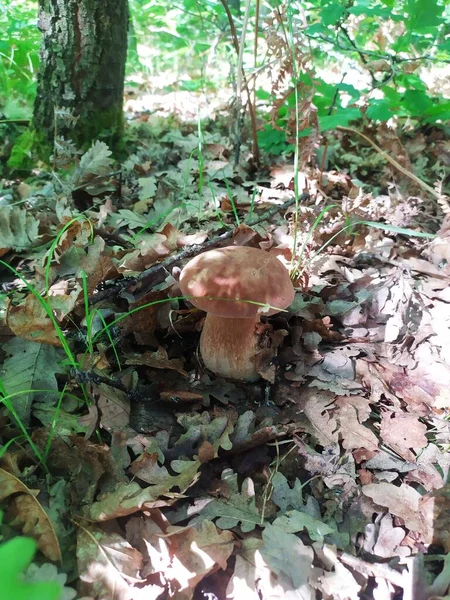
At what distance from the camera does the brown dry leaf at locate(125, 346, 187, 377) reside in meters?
2.13

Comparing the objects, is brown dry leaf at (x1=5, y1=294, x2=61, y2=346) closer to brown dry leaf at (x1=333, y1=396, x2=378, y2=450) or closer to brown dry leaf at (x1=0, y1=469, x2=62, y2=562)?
brown dry leaf at (x1=0, y1=469, x2=62, y2=562)

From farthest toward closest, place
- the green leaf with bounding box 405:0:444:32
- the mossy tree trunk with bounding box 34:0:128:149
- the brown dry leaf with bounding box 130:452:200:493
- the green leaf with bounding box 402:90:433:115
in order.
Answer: the green leaf with bounding box 402:90:433:115, the green leaf with bounding box 405:0:444:32, the mossy tree trunk with bounding box 34:0:128:149, the brown dry leaf with bounding box 130:452:200:493

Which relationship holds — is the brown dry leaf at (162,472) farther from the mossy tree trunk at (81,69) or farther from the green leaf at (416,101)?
the green leaf at (416,101)

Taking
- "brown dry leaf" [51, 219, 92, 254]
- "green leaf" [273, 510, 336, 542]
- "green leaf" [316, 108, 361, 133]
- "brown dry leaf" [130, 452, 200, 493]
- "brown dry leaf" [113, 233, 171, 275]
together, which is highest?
"green leaf" [316, 108, 361, 133]

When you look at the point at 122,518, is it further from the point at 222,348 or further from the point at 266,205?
the point at 266,205

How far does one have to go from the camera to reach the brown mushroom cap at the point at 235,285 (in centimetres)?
194

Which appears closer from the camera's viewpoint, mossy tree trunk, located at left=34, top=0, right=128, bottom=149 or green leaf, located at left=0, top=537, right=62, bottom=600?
green leaf, located at left=0, top=537, right=62, bottom=600

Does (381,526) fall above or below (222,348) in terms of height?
below

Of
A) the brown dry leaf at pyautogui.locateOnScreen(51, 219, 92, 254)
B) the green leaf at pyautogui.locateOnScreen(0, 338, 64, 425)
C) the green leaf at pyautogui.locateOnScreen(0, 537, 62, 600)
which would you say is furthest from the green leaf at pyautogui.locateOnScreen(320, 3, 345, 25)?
the green leaf at pyautogui.locateOnScreen(0, 537, 62, 600)

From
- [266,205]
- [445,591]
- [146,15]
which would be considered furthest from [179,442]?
[146,15]

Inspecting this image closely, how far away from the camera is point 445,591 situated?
4.75ft

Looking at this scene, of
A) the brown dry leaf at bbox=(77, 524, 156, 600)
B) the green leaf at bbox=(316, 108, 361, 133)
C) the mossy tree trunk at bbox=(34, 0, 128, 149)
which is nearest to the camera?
the brown dry leaf at bbox=(77, 524, 156, 600)

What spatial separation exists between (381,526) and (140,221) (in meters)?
2.52

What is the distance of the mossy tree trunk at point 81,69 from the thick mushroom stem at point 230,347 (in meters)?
2.20
